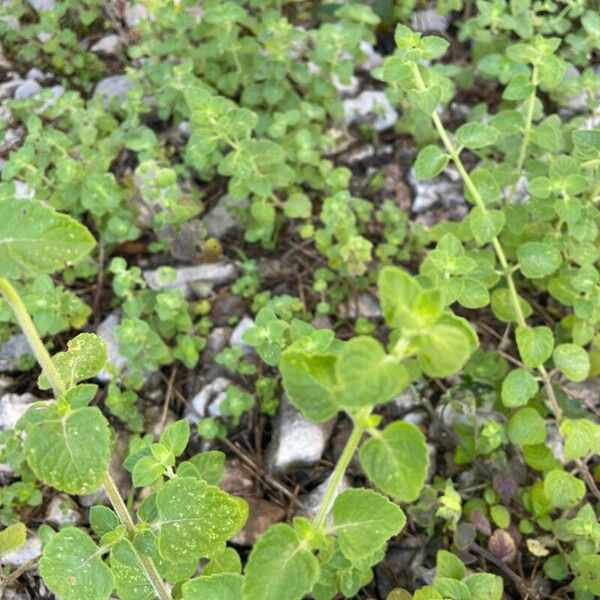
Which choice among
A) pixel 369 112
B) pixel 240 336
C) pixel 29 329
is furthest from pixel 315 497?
pixel 369 112

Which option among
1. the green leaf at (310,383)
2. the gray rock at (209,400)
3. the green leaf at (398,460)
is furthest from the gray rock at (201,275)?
the green leaf at (398,460)

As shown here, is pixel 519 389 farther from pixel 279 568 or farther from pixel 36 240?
pixel 36 240

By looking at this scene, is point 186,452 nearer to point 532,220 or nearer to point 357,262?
point 357,262

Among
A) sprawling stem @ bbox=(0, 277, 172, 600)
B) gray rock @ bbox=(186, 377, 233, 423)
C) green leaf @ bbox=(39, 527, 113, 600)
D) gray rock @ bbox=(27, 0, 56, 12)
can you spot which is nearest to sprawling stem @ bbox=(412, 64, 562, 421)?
gray rock @ bbox=(186, 377, 233, 423)

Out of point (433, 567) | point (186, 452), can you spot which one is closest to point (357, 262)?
point (186, 452)

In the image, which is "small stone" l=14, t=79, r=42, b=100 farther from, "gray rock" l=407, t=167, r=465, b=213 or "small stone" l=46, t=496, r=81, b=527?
"small stone" l=46, t=496, r=81, b=527

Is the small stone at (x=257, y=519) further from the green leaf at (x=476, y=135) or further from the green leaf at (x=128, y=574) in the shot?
the green leaf at (x=476, y=135)

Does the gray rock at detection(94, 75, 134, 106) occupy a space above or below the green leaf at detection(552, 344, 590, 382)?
above

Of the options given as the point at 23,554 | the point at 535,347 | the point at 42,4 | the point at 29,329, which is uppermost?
the point at 29,329
